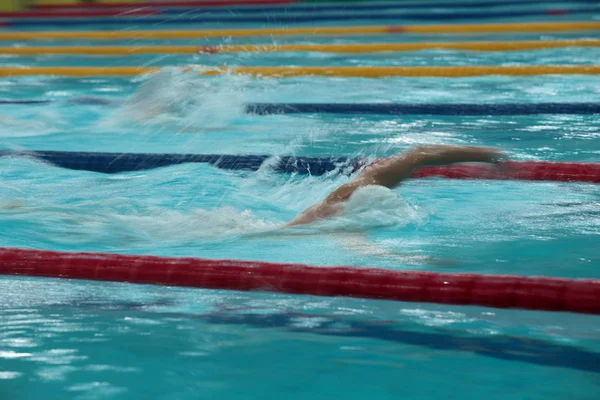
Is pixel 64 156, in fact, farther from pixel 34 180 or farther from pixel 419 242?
pixel 419 242

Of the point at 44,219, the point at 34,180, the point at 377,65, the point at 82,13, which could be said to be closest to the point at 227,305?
the point at 44,219

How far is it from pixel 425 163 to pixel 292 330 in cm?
105

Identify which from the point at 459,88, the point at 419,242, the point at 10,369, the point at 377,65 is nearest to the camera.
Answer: the point at 10,369

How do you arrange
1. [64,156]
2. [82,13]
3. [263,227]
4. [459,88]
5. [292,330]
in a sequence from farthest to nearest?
[82,13] < [459,88] < [64,156] < [263,227] < [292,330]

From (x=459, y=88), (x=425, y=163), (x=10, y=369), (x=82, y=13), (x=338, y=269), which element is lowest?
(x=10, y=369)

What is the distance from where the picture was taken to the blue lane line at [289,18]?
9328 millimetres

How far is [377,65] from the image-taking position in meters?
6.88

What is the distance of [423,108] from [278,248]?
241cm

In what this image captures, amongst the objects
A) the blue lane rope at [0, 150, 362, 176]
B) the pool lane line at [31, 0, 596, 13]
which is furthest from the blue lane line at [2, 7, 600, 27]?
the blue lane rope at [0, 150, 362, 176]

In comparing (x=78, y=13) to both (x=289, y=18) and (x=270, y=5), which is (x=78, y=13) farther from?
(x=289, y=18)

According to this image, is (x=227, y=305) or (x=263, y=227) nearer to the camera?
(x=227, y=305)

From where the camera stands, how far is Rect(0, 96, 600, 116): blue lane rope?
474 cm

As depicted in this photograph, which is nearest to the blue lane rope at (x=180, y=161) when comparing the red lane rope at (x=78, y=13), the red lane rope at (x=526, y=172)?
the red lane rope at (x=526, y=172)

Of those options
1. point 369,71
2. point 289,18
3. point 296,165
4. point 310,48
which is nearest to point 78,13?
point 289,18
